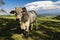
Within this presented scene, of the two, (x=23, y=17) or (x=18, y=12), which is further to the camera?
(x=23, y=17)

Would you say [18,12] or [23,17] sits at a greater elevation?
[18,12]

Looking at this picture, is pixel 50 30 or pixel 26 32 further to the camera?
pixel 50 30

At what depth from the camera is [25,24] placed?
22.9 metres

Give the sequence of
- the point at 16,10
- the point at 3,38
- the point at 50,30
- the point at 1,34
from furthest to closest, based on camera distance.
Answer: the point at 50,30 < the point at 1,34 < the point at 3,38 < the point at 16,10

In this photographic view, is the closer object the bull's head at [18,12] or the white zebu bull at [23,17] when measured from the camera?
the bull's head at [18,12]

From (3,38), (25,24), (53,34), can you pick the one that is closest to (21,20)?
(25,24)

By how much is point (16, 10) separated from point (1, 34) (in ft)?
16.4

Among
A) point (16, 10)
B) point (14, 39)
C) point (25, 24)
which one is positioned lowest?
point (14, 39)

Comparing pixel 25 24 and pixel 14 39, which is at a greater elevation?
pixel 25 24

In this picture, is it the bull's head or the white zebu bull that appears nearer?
the bull's head

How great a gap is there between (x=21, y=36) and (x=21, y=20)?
7.08 feet

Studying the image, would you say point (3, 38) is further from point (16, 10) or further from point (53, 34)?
point (53, 34)

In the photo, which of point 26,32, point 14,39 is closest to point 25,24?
point 26,32

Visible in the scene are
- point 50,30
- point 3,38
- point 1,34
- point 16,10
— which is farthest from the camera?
point 50,30
